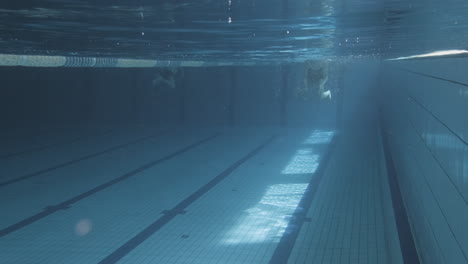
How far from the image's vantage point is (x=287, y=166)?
9602 mm

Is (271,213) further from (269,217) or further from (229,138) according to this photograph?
(229,138)

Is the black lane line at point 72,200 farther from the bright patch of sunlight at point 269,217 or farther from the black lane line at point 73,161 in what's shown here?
the bright patch of sunlight at point 269,217

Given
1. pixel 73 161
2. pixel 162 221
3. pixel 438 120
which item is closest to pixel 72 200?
pixel 162 221

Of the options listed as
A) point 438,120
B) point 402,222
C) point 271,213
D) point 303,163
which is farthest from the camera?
point 303,163

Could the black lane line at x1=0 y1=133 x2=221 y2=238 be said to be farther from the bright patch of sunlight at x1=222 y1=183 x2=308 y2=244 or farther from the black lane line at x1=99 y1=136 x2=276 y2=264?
the bright patch of sunlight at x1=222 y1=183 x2=308 y2=244

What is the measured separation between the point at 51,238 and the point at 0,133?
9961 millimetres

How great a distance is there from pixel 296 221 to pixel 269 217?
382 millimetres

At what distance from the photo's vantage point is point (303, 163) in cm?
986

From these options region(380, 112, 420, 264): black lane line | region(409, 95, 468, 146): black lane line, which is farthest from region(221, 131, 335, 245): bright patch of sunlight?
region(409, 95, 468, 146): black lane line

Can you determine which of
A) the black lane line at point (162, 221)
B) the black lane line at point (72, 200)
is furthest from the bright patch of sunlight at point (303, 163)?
the black lane line at point (72, 200)

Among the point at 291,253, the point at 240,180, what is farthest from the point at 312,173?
the point at 291,253

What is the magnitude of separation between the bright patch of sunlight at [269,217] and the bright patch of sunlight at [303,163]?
119 centimetres

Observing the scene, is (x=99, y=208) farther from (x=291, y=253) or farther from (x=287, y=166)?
(x=287, y=166)

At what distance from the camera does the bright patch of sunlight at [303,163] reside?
914cm
